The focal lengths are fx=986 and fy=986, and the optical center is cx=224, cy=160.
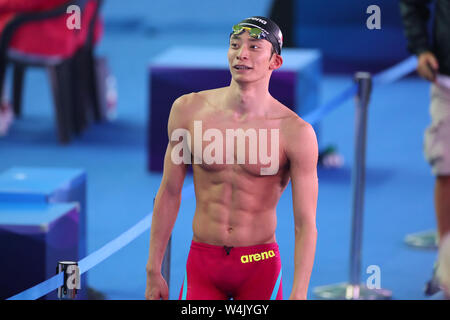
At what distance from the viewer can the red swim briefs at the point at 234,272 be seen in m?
2.95

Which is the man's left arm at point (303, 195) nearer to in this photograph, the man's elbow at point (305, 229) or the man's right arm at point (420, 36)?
the man's elbow at point (305, 229)

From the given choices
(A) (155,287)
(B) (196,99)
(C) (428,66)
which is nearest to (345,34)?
(C) (428,66)

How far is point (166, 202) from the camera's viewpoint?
294 cm

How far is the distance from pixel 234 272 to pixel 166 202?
30 cm

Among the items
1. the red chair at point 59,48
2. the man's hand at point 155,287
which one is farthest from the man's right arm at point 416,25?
the red chair at point 59,48

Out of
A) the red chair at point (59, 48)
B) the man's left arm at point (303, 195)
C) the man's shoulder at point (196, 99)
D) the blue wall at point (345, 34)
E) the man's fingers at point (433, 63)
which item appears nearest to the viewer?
the man's left arm at point (303, 195)

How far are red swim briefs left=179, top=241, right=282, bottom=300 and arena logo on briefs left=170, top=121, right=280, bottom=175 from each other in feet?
0.84

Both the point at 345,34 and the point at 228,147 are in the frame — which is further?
the point at 345,34

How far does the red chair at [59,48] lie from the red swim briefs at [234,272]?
527cm

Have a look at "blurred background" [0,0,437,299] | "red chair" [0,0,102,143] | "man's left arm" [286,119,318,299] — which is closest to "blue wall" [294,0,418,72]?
"blurred background" [0,0,437,299]

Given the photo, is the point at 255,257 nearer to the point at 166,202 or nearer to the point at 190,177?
the point at 166,202

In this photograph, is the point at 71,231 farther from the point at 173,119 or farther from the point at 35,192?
the point at 173,119

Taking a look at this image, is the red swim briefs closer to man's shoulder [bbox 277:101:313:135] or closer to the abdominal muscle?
the abdominal muscle

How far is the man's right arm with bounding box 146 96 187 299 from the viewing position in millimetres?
2926
